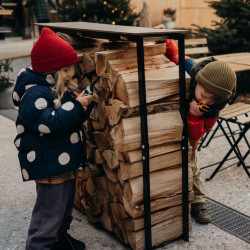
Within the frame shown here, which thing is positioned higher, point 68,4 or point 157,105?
point 68,4

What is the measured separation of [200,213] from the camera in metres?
3.26

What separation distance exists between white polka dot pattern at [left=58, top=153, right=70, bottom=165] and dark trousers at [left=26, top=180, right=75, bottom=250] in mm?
177

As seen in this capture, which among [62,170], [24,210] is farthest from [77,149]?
[24,210]

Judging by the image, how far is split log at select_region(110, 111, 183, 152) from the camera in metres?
2.56

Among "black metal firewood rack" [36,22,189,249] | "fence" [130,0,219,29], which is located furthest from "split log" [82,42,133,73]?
"fence" [130,0,219,29]

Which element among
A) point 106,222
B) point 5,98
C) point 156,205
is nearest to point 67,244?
point 106,222

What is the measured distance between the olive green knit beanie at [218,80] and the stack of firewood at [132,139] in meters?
0.20

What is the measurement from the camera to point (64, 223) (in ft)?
9.30

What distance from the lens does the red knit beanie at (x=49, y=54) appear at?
2418mm

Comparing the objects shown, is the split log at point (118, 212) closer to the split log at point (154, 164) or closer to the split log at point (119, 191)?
the split log at point (119, 191)

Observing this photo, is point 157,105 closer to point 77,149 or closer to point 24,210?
point 77,149

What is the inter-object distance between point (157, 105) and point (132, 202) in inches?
26.6

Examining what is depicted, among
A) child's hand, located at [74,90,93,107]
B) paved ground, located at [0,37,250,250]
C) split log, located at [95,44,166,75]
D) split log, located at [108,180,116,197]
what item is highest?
split log, located at [95,44,166,75]

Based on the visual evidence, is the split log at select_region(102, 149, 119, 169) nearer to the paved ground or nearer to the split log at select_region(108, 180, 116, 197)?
the split log at select_region(108, 180, 116, 197)
